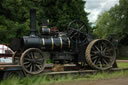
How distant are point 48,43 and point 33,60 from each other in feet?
3.77

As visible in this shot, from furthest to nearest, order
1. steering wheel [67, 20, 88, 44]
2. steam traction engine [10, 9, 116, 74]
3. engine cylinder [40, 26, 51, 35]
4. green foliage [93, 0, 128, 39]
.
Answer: green foliage [93, 0, 128, 39] < steering wheel [67, 20, 88, 44] < engine cylinder [40, 26, 51, 35] < steam traction engine [10, 9, 116, 74]

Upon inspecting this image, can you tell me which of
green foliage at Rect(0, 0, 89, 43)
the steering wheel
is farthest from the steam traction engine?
green foliage at Rect(0, 0, 89, 43)

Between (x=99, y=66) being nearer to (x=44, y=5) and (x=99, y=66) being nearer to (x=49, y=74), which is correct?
(x=49, y=74)

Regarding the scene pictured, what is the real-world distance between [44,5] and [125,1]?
622 inches

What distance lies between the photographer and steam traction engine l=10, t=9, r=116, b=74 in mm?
8617

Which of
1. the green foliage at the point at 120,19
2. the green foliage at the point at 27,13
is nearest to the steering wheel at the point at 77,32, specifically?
the green foliage at the point at 27,13

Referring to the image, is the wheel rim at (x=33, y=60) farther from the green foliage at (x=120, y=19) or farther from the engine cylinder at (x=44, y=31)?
the green foliage at (x=120, y=19)

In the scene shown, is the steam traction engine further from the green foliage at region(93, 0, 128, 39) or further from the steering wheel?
the green foliage at region(93, 0, 128, 39)

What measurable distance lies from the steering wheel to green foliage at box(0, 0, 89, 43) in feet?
25.7

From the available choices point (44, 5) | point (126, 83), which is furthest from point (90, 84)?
point (44, 5)

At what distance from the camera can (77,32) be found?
983 centimetres

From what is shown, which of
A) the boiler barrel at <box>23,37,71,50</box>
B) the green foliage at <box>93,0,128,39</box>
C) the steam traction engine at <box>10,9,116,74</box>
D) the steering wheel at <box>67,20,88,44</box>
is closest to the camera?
the steam traction engine at <box>10,9,116,74</box>

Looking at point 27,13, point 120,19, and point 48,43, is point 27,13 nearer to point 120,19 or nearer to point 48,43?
point 48,43

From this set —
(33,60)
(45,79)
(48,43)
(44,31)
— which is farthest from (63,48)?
(45,79)
